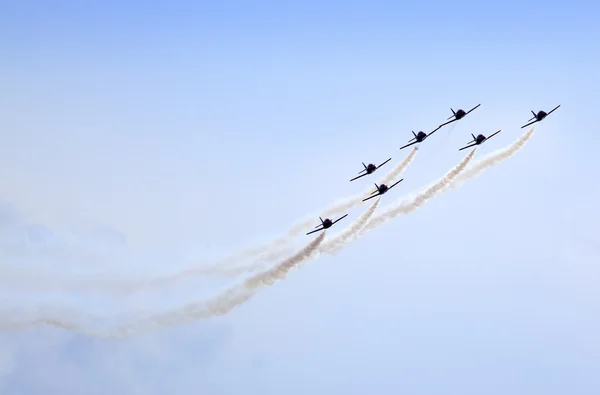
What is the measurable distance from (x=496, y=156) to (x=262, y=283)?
111 ft

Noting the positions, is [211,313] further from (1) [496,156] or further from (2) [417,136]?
(1) [496,156]

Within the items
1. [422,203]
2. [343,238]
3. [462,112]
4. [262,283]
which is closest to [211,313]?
[262,283]

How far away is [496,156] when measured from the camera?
13112 cm

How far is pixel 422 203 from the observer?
420 feet

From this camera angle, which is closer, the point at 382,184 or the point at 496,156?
the point at 382,184

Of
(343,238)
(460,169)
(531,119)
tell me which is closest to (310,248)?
(343,238)

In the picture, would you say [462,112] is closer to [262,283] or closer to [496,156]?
[496,156]

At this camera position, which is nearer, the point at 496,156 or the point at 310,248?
the point at 310,248

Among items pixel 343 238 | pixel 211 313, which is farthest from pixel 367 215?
pixel 211 313

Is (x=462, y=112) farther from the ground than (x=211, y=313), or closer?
farther from the ground

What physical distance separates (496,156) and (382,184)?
17526mm

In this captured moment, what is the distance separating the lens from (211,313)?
122750mm

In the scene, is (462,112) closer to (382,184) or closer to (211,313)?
(382,184)

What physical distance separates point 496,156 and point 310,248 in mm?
27071
